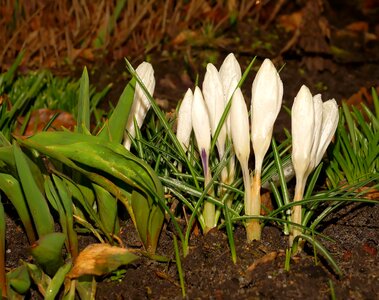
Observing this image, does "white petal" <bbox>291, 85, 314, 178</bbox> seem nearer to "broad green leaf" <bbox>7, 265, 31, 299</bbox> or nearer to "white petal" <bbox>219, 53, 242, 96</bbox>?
"white petal" <bbox>219, 53, 242, 96</bbox>

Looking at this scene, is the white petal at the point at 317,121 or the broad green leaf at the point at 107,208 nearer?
the white petal at the point at 317,121

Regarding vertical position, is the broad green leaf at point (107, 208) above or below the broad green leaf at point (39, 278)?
above

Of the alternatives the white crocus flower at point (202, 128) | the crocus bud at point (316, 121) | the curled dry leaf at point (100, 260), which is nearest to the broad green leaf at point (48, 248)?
the curled dry leaf at point (100, 260)

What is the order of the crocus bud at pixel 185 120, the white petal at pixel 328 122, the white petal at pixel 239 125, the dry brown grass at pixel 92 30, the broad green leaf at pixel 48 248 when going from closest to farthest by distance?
the broad green leaf at pixel 48 248, the white petal at pixel 239 125, the white petal at pixel 328 122, the crocus bud at pixel 185 120, the dry brown grass at pixel 92 30

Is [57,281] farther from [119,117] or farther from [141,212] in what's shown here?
[119,117]

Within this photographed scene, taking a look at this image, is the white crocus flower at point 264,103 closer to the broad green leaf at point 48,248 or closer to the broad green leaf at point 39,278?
the broad green leaf at point 48,248

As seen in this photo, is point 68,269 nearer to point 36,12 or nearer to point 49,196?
point 49,196

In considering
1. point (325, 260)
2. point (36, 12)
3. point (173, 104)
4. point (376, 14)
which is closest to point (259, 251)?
point (325, 260)

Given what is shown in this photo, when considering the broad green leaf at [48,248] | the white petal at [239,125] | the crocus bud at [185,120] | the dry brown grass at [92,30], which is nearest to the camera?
A: the broad green leaf at [48,248]
